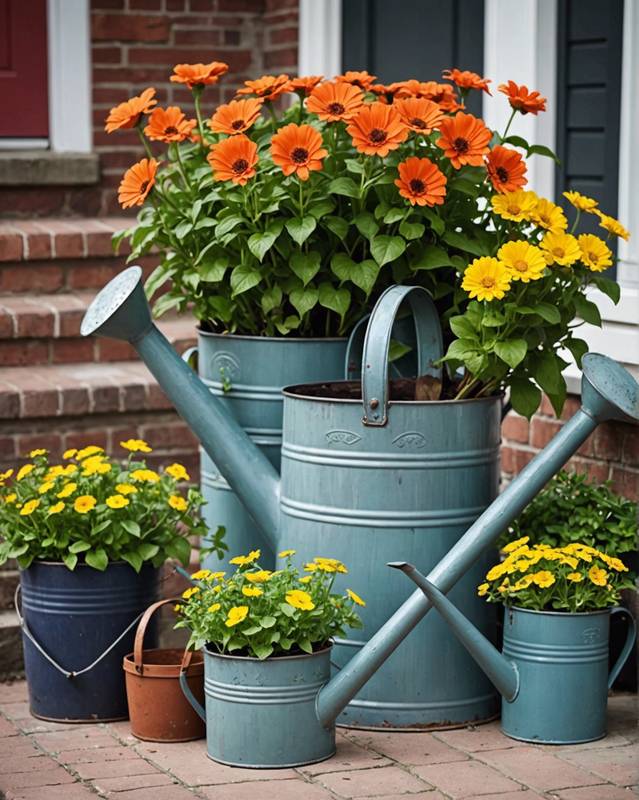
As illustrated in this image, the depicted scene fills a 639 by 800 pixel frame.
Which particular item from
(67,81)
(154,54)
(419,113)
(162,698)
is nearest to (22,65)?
(67,81)

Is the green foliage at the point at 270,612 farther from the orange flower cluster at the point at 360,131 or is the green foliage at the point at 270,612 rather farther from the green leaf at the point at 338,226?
the orange flower cluster at the point at 360,131

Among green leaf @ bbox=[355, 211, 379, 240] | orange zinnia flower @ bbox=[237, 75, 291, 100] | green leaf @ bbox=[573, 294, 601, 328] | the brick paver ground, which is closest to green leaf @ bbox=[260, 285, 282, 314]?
green leaf @ bbox=[355, 211, 379, 240]

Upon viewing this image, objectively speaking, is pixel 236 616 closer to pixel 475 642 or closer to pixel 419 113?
pixel 475 642

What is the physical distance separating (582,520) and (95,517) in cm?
122

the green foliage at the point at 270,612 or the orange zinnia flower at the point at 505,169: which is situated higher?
the orange zinnia flower at the point at 505,169

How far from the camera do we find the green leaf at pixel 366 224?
3.66m

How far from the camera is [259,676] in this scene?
132 inches

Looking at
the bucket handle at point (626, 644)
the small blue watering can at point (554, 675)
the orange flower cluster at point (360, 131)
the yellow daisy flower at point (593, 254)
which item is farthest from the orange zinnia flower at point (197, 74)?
the bucket handle at point (626, 644)

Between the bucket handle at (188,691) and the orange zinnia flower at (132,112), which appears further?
the orange zinnia flower at (132,112)

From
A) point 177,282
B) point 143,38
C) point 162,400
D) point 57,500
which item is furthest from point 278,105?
point 57,500

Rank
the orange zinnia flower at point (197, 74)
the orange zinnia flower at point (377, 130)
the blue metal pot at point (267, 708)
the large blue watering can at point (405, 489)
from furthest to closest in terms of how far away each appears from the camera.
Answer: the orange zinnia flower at point (197, 74), the orange zinnia flower at point (377, 130), the large blue watering can at point (405, 489), the blue metal pot at point (267, 708)

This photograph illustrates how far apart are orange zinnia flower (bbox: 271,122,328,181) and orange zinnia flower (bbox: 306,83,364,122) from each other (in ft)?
0.27

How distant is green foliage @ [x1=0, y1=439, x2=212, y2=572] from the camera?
3746mm

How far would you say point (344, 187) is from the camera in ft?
12.2
